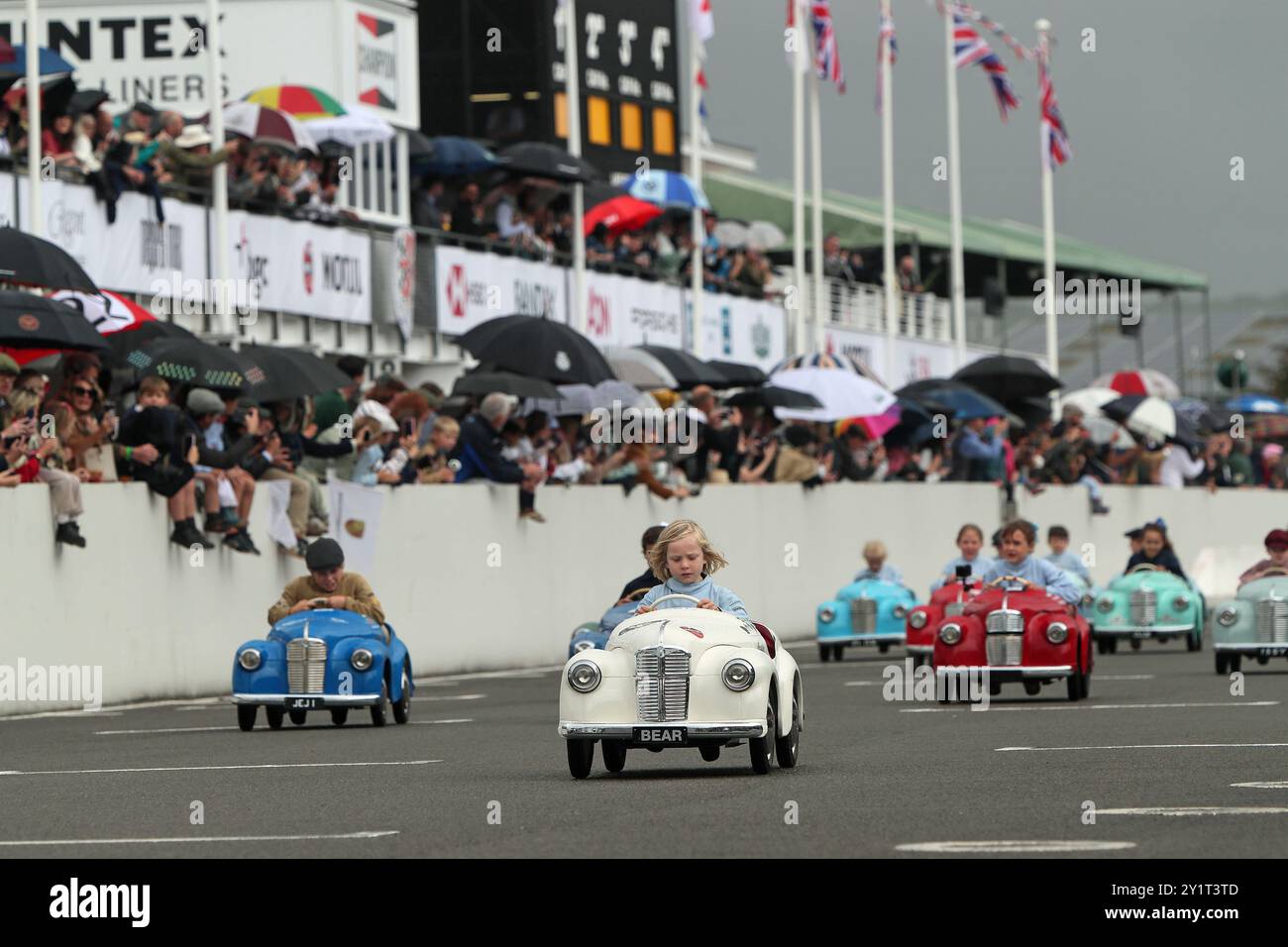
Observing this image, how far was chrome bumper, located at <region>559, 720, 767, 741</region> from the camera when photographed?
14391mm

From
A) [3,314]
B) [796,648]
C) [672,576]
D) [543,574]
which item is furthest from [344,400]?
[672,576]

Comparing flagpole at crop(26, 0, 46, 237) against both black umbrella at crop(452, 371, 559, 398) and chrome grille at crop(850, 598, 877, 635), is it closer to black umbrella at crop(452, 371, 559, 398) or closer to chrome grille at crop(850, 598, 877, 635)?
black umbrella at crop(452, 371, 559, 398)

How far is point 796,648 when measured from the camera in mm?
35062

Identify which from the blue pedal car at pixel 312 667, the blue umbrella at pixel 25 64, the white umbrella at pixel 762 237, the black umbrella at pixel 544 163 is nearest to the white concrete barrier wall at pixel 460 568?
the blue pedal car at pixel 312 667

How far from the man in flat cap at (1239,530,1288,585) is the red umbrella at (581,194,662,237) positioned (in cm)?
1854

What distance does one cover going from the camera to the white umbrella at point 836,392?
37656mm

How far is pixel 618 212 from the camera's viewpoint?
42.9 meters

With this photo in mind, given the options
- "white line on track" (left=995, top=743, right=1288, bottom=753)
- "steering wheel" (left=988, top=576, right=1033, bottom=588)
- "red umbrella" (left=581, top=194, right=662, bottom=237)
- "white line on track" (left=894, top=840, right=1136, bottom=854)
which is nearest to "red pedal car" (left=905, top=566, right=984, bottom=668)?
"steering wheel" (left=988, top=576, right=1033, bottom=588)

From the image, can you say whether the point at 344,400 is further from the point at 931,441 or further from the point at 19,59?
the point at 931,441

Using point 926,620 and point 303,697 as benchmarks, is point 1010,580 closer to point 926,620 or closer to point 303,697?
point 926,620

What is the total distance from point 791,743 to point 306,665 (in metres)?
5.44

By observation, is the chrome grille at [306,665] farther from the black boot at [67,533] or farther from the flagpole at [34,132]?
the flagpole at [34,132]

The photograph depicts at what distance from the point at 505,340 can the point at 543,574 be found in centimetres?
257
